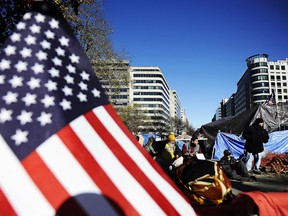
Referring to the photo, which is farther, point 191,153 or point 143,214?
point 191,153

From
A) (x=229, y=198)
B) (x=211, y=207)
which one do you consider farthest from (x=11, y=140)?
(x=229, y=198)

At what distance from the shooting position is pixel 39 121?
1.76m

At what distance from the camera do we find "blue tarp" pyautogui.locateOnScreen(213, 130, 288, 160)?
16.0m

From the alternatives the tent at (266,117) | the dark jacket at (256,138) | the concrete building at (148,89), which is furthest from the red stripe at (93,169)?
the concrete building at (148,89)

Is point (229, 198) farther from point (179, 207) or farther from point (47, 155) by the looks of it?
point (47, 155)

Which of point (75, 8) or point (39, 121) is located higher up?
point (75, 8)

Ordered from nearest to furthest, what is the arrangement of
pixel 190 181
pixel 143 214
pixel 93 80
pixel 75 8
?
pixel 143 214
pixel 93 80
pixel 190 181
pixel 75 8

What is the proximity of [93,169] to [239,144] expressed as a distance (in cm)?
1625

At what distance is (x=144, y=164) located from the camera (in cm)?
200

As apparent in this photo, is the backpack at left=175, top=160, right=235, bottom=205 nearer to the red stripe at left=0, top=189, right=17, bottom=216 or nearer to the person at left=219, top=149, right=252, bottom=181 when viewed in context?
the red stripe at left=0, top=189, right=17, bottom=216

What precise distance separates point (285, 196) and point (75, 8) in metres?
5.47

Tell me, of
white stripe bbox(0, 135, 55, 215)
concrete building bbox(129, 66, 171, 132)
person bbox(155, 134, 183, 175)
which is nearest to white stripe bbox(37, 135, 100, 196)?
white stripe bbox(0, 135, 55, 215)

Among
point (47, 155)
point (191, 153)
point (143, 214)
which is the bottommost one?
point (191, 153)

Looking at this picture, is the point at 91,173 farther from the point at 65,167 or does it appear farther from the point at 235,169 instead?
the point at 235,169
